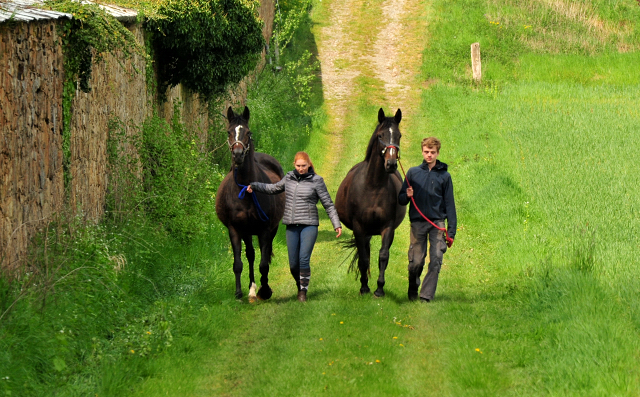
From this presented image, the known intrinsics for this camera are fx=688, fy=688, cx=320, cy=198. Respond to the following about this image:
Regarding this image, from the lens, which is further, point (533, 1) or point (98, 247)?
point (533, 1)

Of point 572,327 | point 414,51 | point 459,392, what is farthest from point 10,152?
point 414,51

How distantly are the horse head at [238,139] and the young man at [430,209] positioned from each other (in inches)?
85.5

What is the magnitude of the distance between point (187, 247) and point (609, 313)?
21.7 ft

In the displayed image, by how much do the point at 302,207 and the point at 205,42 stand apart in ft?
21.5

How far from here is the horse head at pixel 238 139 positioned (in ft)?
28.8

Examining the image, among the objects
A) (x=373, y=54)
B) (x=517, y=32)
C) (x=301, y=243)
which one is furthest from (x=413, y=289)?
(x=517, y=32)

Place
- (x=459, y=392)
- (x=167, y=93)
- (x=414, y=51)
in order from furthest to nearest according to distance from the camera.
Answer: (x=414, y=51) → (x=167, y=93) → (x=459, y=392)

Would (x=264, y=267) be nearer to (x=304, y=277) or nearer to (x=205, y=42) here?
(x=304, y=277)

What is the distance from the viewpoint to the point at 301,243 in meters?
9.10

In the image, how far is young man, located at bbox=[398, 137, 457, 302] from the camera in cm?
891

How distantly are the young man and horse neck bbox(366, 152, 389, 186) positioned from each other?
386 mm

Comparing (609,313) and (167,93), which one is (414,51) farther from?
(609,313)

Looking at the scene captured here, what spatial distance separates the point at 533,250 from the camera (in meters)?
11.0

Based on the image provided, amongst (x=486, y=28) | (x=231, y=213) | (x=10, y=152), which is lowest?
(x=231, y=213)
